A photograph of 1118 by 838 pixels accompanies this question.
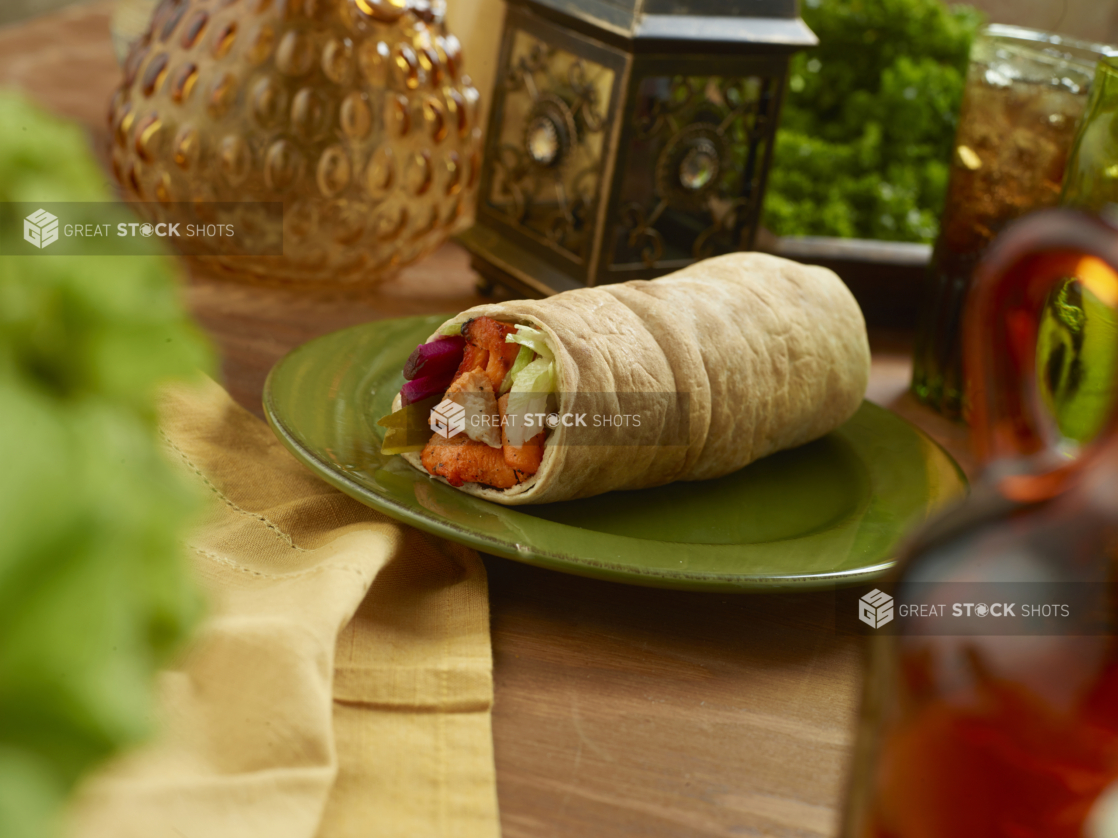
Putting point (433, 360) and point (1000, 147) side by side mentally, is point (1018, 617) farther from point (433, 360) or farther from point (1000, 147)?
point (1000, 147)

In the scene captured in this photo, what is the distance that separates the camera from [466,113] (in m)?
1.19

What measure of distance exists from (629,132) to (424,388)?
0.41 m

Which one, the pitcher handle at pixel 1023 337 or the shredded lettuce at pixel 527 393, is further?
the shredded lettuce at pixel 527 393

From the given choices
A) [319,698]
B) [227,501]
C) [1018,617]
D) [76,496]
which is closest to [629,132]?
[227,501]

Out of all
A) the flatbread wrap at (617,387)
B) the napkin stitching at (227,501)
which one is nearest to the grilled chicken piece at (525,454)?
the flatbread wrap at (617,387)

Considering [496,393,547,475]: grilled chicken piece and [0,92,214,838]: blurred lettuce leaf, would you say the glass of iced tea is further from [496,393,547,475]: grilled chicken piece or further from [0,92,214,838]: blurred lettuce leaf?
[0,92,214,838]: blurred lettuce leaf

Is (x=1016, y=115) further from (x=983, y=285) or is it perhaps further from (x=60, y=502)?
(x=60, y=502)

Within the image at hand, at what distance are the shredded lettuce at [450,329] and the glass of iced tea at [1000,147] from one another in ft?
1.92

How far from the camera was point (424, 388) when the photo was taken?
851mm

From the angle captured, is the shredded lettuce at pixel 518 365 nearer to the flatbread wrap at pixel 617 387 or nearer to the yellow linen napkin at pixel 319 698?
the flatbread wrap at pixel 617 387

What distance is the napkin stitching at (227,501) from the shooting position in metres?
0.75

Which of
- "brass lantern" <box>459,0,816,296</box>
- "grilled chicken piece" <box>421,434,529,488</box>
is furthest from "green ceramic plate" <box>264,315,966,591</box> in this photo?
"brass lantern" <box>459,0,816,296</box>

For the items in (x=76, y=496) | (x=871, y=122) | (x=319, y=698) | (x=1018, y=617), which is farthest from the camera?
→ (x=871, y=122)

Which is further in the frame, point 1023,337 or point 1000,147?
point 1000,147
